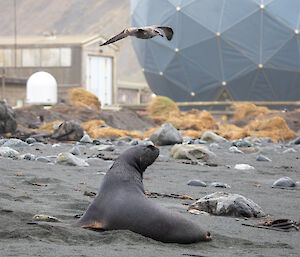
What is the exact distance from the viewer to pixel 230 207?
381 cm

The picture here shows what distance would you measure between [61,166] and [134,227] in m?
3.13

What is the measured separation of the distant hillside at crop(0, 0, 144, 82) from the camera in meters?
97.9

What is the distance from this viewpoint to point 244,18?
75.2ft

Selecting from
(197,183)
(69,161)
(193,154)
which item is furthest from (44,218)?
(193,154)

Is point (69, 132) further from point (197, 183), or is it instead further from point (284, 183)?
point (284, 183)

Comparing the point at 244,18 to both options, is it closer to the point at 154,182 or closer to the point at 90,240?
the point at 154,182

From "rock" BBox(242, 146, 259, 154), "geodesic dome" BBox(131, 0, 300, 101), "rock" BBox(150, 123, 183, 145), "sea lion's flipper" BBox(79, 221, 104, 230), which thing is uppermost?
"geodesic dome" BBox(131, 0, 300, 101)

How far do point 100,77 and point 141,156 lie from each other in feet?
105

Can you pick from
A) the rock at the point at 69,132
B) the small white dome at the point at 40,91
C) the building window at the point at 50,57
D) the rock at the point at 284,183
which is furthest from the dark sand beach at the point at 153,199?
the building window at the point at 50,57

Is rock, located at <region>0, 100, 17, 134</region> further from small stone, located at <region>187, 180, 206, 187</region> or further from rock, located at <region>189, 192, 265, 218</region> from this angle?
rock, located at <region>189, 192, 265, 218</region>

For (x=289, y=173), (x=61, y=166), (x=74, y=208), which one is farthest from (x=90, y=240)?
(x=289, y=173)

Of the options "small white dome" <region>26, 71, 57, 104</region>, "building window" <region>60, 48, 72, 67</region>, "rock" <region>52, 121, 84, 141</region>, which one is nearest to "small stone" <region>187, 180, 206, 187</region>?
"rock" <region>52, 121, 84, 141</region>

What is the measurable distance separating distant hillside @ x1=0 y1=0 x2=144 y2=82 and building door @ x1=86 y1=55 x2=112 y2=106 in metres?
58.0

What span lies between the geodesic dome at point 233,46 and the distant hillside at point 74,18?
68.7 m
